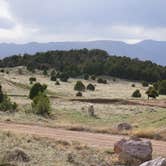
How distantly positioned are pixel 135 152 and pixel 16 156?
390 centimetres

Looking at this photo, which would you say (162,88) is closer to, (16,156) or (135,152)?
(135,152)

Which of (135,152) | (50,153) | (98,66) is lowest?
Result: (50,153)

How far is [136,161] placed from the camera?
1911cm

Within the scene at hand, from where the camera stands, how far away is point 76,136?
993 inches

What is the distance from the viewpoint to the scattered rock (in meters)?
18.6

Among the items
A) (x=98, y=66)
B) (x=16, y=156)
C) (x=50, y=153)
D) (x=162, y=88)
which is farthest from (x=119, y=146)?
(x=98, y=66)

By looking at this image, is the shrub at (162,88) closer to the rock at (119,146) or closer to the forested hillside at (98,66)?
the forested hillside at (98,66)

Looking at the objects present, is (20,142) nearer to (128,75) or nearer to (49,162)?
(49,162)

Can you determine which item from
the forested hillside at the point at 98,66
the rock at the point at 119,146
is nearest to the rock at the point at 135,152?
the rock at the point at 119,146

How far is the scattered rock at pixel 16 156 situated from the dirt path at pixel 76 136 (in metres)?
3.91

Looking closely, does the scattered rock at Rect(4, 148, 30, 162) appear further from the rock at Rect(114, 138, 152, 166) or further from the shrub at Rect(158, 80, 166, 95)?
the shrub at Rect(158, 80, 166, 95)

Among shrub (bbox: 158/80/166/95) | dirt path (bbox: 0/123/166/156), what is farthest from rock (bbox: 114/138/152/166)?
shrub (bbox: 158/80/166/95)

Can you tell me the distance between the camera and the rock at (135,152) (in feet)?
62.8

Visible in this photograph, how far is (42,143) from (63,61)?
117 m
